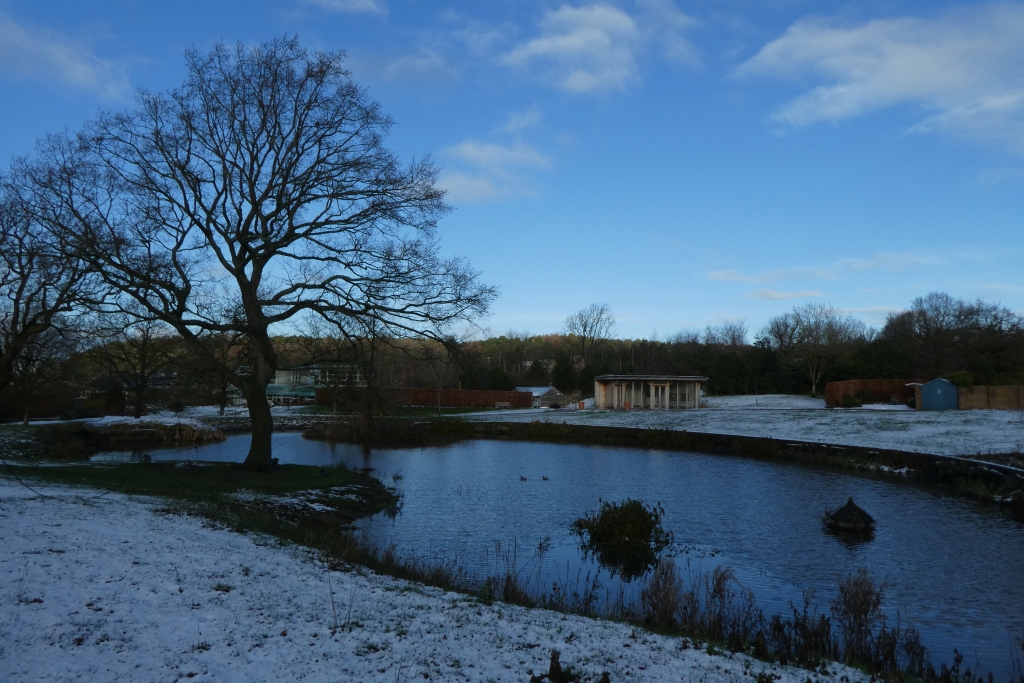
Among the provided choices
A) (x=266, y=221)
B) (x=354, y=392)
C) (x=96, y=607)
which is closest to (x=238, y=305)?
(x=266, y=221)

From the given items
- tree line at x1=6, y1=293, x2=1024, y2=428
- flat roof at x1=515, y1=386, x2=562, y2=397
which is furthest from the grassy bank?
flat roof at x1=515, y1=386, x2=562, y2=397

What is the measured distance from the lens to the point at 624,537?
603 inches

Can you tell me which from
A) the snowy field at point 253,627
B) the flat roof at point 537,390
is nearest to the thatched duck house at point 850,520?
the snowy field at point 253,627

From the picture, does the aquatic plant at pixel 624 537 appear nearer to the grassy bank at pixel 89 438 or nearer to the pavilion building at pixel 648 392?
the grassy bank at pixel 89 438

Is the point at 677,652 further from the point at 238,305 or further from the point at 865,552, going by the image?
the point at 238,305

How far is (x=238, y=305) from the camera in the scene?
19.2 m

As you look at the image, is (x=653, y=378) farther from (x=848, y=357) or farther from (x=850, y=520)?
(x=850, y=520)

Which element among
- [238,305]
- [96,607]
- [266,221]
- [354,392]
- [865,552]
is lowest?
[865,552]

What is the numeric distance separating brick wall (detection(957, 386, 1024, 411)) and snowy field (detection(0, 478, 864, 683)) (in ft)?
138

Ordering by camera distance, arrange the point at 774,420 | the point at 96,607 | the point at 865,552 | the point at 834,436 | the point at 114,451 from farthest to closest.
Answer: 1. the point at 774,420
2. the point at 834,436
3. the point at 114,451
4. the point at 865,552
5. the point at 96,607

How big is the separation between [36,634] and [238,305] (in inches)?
554

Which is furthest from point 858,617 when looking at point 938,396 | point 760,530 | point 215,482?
point 938,396

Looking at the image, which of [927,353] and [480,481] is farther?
[927,353]

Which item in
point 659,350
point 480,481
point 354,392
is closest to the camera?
point 354,392
